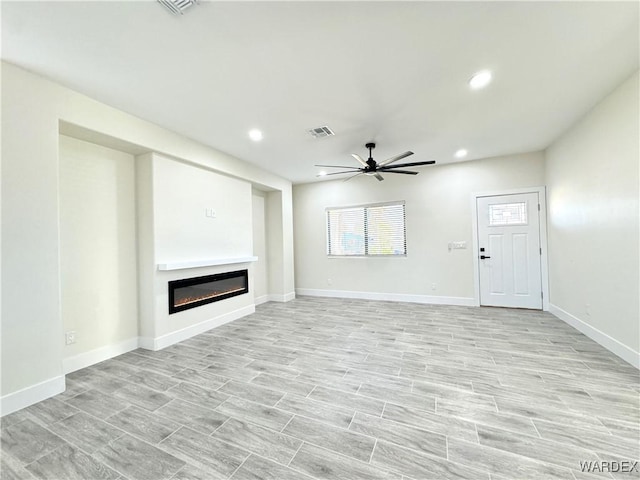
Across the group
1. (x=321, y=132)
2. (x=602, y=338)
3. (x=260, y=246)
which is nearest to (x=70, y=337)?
(x=260, y=246)

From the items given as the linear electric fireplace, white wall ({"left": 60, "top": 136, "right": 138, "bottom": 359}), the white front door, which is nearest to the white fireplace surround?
the linear electric fireplace

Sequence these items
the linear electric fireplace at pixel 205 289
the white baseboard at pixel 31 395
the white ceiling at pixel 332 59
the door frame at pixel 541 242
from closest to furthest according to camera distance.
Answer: the white ceiling at pixel 332 59, the white baseboard at pixel 31 395, the linear electric fireplace at pixel 205 289, the door frame at pixel 541 242

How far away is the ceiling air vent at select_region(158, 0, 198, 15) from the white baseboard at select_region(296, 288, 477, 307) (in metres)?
5.45

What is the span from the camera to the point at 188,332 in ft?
12.3

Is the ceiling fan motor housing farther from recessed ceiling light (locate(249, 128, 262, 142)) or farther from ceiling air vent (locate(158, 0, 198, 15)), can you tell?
ceiling air vent (locate(158, 0, 198, 15))

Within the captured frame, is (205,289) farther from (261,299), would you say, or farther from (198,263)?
(261,299)

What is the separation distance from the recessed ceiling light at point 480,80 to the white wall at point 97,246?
13.6 ft

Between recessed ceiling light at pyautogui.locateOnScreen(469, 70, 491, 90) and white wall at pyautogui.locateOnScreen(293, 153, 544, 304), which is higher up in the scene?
recessed ceiling light at pyautogui.locateOnScreen(469, 70, 491, 90)

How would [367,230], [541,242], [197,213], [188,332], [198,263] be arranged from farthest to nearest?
1. [367,230]
2. [541,242]
3. [197,213]
4. [198,263]
5. [188,332]

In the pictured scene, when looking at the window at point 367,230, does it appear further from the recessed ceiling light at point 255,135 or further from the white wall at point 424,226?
the recessed ceiling light at point 255,135

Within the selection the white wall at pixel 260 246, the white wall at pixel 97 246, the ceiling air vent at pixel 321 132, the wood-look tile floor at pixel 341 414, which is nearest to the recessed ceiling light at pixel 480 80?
the ceiling air vent at pixel 321 132

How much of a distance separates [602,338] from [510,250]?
6.70 feet

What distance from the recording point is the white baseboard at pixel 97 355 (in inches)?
110

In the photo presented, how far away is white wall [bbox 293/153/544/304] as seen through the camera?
5.04m
